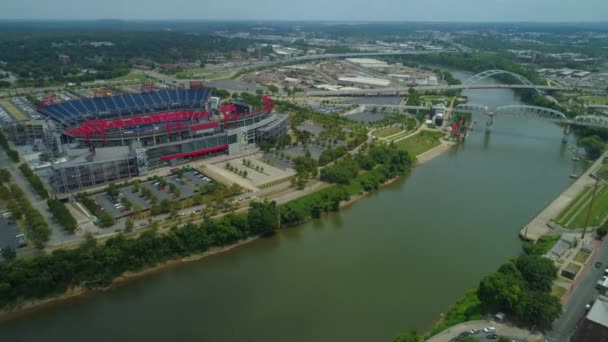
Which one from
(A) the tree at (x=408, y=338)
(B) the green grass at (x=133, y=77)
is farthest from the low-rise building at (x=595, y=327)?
(B) the green grass at (x=133, y=77)

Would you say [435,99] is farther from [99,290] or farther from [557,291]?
[99,290]

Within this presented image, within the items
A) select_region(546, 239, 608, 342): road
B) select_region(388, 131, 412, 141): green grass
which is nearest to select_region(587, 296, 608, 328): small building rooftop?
select_region(546, 239, 608, 342): road

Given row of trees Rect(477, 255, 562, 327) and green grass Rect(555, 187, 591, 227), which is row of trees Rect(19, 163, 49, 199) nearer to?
row of trees Rect(477, 255, 562, 327)

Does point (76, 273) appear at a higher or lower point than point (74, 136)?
lower

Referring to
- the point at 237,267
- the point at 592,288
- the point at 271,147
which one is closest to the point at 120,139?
the point at 271,147

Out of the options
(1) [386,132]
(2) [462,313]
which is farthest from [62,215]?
(1) [386,132]

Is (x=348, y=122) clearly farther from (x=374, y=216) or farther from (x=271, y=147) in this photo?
(x=374, y=216)

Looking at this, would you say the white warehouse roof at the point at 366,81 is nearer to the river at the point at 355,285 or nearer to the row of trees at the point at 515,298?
the river at the point at 355,285
